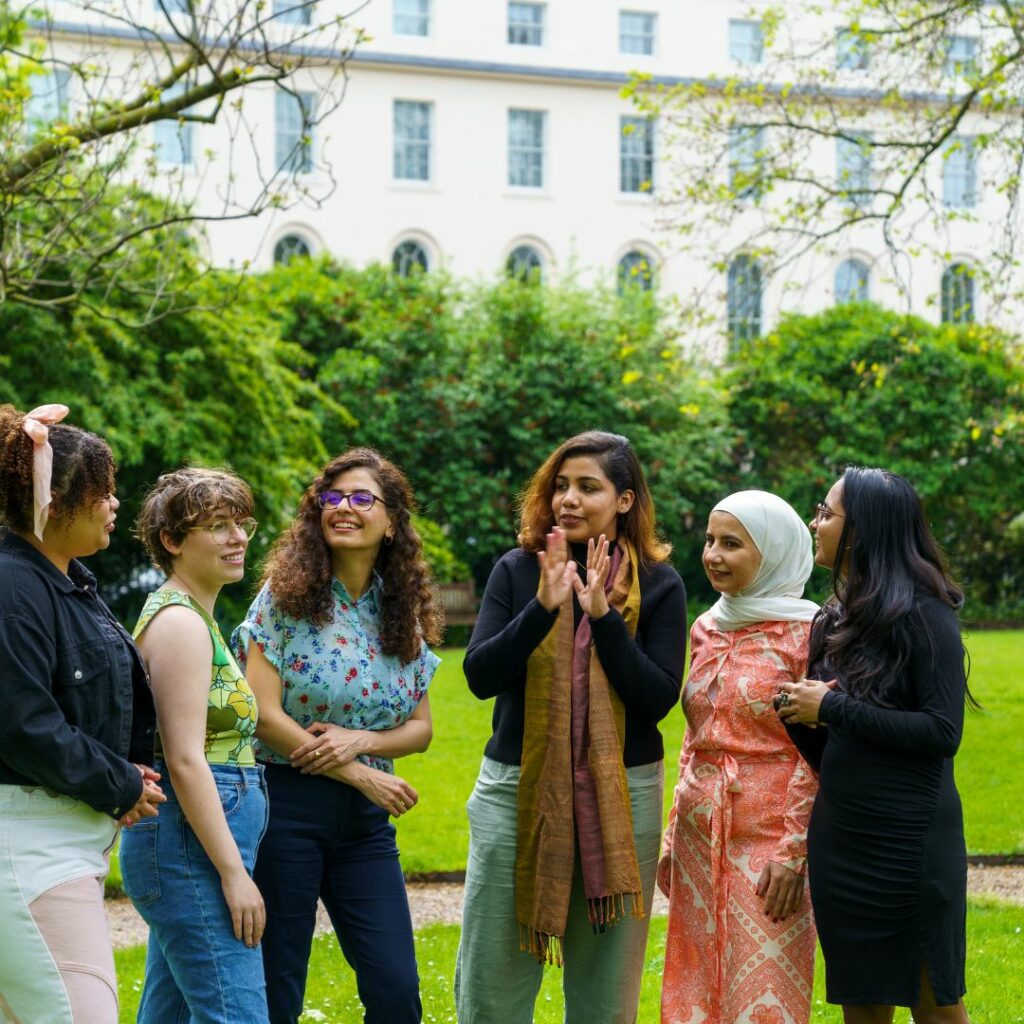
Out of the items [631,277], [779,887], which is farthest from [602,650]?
[631,277]

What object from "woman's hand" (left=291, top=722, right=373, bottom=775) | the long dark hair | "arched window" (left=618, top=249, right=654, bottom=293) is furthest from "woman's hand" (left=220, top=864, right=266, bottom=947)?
"arched window" (left=618, top=249, right=654, bottom=293)

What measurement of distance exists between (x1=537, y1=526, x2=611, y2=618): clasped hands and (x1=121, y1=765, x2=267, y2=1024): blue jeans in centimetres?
124

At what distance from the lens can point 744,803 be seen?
435 cm

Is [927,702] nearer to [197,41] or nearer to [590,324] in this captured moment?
[197,41]

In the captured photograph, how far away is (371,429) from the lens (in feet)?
76.8

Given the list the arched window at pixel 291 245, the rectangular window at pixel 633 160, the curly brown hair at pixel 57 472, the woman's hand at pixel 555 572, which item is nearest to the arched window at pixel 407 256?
the arched window at pixel 291 245

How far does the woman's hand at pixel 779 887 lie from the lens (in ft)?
13.9

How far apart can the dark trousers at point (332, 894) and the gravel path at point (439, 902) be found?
3.41 metres

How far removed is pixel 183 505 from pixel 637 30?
3867cm

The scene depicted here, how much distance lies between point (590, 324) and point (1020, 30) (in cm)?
1483

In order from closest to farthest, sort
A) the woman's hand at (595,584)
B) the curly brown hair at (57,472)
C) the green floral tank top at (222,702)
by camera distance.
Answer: the curly brown hair at (57,472) < the green floral tank top at (222,702) < the woman's hand at (595,584)

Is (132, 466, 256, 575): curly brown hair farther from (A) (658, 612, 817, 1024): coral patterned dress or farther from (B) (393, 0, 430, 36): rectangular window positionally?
(B) (393, 0, 430, 36): rectangular window

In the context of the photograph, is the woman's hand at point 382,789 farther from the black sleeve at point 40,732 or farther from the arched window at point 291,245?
the arched window at point 291,245

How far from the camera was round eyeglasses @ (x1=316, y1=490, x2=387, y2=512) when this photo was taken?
439 centimetres
